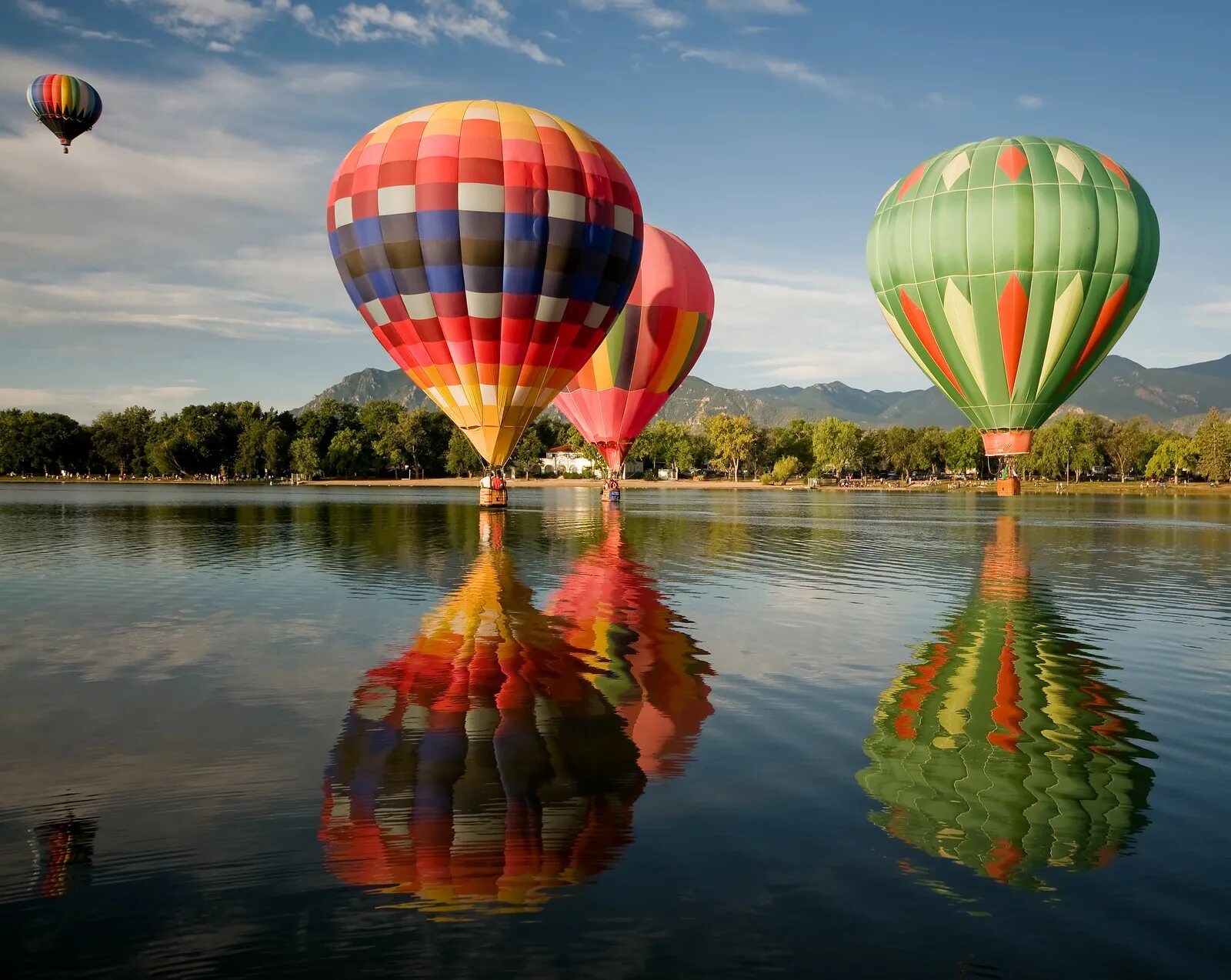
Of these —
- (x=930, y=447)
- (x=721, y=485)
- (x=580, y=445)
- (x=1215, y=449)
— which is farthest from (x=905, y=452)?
(x=580, y=445)

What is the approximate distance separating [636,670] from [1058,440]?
151402 mm

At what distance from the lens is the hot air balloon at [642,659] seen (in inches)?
341

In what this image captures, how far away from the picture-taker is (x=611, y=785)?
7230 millimetres

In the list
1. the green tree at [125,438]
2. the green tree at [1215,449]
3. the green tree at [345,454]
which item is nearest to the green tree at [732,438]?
the green tree at [345,454]

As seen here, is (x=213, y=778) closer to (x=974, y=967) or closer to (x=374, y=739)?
(x=374, y=739)

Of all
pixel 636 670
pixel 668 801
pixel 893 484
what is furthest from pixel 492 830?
pixel 893 484

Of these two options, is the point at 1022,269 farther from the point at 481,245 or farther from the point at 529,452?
the point at 529,452

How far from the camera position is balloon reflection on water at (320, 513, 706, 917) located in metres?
5.66

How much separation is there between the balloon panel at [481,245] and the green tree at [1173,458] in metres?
136

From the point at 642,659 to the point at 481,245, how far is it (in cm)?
2319

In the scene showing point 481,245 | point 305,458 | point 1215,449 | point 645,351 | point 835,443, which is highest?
point 481,245

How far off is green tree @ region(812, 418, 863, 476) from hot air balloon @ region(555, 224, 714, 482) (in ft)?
345

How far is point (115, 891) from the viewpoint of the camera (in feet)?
17.5

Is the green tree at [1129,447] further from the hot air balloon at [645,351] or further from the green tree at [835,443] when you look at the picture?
the hot air balloon at [645,351]
